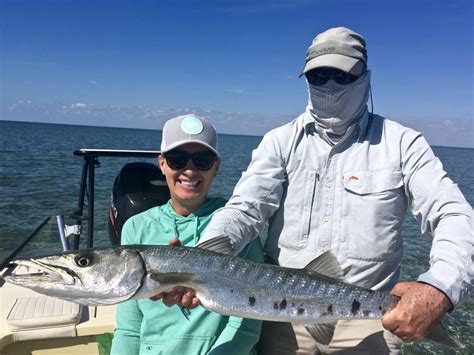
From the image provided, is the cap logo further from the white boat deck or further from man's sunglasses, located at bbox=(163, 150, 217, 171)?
the white boat deck

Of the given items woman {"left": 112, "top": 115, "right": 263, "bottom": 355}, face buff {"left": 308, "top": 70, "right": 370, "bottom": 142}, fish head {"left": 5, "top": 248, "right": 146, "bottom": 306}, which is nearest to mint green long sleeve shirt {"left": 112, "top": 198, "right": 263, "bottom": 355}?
woman {"left": 112, "top": 115, "right": 263, "bottom": 355}

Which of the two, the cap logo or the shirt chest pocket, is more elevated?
the cap logo

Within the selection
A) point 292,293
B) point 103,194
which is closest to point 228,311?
point 292,293

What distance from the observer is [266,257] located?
417 cm

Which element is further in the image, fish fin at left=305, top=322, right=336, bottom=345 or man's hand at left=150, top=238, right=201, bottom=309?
fish fin at left=305, top=322, right=336, bottom=345

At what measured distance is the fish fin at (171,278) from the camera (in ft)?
10.5

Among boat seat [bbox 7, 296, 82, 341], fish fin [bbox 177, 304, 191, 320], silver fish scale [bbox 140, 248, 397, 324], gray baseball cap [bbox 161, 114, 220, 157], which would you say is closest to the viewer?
silver fish scale [bbox 140, 248, 397, 324]

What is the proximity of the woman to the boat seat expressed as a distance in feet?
4.49

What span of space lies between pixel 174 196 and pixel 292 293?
1375 mm

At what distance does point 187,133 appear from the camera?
13.1ft

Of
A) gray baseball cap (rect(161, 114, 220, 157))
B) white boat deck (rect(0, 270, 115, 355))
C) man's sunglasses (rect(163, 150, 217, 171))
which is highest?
gray baseball cap (rect(161, 114, 220, 157))

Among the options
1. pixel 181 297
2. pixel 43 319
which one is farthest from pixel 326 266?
pixel 43 319

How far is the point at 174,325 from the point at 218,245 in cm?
82

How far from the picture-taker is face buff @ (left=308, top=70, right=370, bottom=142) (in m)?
3.83
